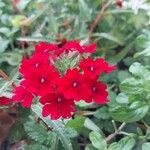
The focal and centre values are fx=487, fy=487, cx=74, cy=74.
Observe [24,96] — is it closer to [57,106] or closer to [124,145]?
[57,106]

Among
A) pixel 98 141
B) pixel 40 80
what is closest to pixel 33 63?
pixel 40 80

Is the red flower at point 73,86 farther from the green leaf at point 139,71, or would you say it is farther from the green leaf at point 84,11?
the green leaf at point 84,11

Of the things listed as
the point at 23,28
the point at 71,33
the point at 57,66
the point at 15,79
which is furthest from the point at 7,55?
the point at 57,66

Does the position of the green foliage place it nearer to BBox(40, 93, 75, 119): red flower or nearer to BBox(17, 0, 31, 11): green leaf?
BBox(40, 93, 75, 119): red flower

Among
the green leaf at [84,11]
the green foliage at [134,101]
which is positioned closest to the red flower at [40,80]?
the green foliage at [134,101]

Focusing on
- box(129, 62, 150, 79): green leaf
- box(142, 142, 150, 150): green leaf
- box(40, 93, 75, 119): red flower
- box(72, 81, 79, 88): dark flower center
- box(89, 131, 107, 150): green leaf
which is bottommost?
box(142, 142, 150, 150): green leaf

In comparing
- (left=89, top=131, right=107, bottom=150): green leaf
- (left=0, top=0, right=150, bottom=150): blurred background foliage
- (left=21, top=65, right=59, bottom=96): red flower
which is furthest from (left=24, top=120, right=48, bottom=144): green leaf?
(left=21, top=65, right=59, bottom=96): red flower
